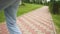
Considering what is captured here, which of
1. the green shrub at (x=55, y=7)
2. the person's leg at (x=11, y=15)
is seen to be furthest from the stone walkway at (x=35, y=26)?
the green shrub at (x=55, y=7)

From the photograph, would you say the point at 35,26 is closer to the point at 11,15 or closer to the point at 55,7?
the point at 11,15

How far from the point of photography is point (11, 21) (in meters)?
3.66

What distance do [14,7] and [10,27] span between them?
0.39 meters

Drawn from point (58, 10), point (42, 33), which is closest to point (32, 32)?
point (42, 33)

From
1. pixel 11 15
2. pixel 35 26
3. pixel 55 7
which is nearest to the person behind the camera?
pixel 11 15

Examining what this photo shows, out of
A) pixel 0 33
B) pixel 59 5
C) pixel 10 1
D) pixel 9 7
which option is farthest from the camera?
pixel 59 5

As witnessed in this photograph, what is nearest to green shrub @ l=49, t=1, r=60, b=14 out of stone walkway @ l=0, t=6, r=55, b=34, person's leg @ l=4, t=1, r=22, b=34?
stone walkway @ l=0, t=6, r=55, b=34

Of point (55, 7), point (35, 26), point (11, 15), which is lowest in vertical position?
point (55, 7)

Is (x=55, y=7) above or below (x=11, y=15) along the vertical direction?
below

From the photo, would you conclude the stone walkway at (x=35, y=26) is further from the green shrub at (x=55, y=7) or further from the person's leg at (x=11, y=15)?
the green shrub at (x=55, y=7)

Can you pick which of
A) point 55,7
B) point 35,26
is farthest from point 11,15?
point 55,7

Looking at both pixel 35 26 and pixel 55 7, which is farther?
pixel 55 7

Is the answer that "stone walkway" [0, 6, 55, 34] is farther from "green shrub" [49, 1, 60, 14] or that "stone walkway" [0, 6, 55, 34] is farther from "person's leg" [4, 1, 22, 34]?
"green shrub" [49, 1, 60, 14]

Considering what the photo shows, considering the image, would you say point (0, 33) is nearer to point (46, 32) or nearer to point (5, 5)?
point (46, 32)
